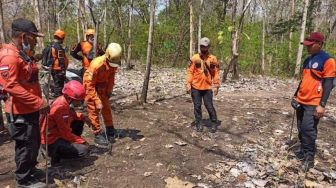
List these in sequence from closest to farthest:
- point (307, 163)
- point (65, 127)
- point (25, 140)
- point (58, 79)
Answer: point (25, 140) → point (65, 127) → point (307, 163) → point (58, 79)

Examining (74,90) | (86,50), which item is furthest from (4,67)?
(86,50)

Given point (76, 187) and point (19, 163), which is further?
point (76, 187)

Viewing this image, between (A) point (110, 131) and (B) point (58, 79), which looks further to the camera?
(B) point (58, 79)

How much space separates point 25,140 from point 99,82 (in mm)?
1860

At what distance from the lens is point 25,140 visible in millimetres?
4668

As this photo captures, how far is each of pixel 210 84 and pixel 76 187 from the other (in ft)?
11.2

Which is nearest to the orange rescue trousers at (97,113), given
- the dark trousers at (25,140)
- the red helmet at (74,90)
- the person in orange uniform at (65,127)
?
the person in orange uniform at (65,127)

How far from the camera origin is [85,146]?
18.5ft

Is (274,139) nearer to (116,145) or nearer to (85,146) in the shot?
(116,145)

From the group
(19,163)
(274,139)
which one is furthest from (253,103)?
(19,163)

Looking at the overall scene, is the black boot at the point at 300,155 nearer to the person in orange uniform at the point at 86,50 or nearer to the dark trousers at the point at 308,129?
the dark trousers at the point at 308,129

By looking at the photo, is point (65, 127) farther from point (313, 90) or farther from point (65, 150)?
point (313, 90)

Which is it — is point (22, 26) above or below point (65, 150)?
above

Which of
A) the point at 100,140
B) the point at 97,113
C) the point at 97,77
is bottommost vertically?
the point at 100,140
